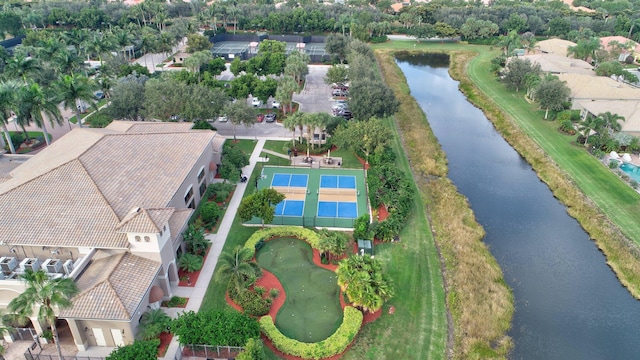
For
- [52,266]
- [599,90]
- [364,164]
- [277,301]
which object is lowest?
[277,301]

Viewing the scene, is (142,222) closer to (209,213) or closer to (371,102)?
(209,213)

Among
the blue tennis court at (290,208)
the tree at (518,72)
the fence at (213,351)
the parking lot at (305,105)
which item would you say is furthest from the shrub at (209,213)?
the tree at (518,72)

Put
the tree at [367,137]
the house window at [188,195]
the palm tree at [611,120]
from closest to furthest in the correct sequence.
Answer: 1. the house window at [188,195]
2. the tree at [367,137]
3. the palm tree at [611,120]

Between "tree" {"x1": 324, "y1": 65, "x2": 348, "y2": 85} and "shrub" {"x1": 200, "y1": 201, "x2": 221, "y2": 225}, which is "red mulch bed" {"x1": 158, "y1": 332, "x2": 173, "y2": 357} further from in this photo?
"tree" {"x1": 324, "y1": 65, "x2": 348, "y2": 85}

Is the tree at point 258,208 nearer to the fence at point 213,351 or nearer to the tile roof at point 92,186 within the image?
the tile roof at point 92,186

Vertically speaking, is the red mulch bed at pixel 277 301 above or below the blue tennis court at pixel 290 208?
below

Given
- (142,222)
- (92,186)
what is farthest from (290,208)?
(92,186)

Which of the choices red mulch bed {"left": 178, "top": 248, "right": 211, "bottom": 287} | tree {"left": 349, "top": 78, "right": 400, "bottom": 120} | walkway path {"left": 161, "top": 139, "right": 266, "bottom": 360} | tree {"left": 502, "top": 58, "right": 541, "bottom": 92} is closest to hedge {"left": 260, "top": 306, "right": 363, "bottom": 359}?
walkway path {"left": 161, "top": 139, "right": 266, "bottom": 360}
